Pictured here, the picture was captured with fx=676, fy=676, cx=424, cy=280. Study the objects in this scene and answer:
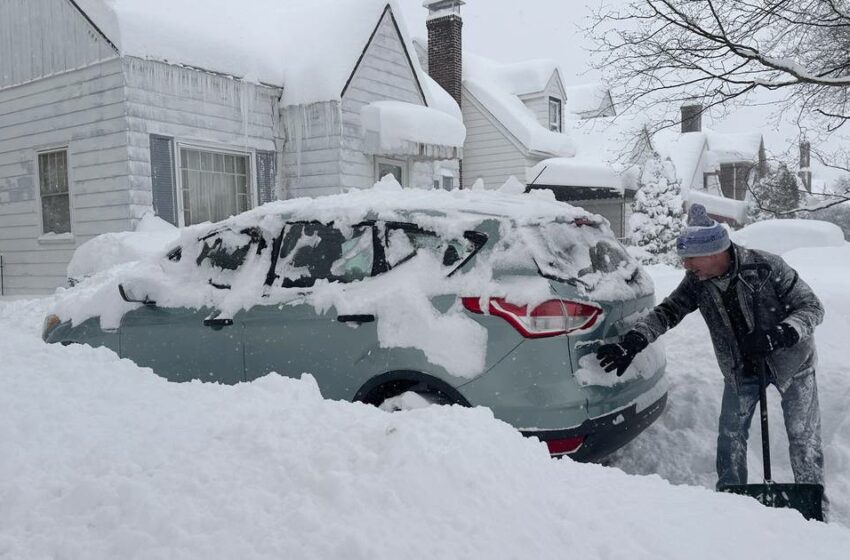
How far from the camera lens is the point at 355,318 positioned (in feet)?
12.4

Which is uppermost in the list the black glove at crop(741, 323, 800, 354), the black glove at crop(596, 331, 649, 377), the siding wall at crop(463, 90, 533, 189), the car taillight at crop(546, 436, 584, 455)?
the siding wall at crop(463, 90, 533, 189)

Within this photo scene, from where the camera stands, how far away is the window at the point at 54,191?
1143 centimetres

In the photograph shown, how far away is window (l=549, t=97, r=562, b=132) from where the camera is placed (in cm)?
2278

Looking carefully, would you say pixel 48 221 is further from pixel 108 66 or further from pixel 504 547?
pixel 504 547

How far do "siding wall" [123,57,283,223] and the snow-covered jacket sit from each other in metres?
8.72

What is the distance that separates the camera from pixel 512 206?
379cm

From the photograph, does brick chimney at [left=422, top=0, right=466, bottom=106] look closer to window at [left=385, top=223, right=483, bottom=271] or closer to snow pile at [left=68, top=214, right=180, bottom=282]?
snow pile at [left=68, top=214, right=180, bottom=282]

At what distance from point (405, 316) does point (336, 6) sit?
1123 centimetres

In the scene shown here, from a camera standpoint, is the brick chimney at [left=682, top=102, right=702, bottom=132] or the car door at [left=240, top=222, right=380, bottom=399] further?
the brick chimney at [left=682, top=102, right=702, bottom=132]

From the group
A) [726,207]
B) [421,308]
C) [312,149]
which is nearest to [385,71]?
[312,149]

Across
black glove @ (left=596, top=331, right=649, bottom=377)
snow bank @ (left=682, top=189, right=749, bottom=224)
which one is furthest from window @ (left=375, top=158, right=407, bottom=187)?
snow bank @ (left=682, top=189, right=749, bottom=224)

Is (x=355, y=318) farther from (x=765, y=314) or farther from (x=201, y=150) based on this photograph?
(x=201, y=150)

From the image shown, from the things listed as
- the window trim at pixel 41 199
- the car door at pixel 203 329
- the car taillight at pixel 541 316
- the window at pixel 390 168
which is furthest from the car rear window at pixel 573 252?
the window trim at pixel 41 199

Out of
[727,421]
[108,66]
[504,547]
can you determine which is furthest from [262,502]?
[108,66]
